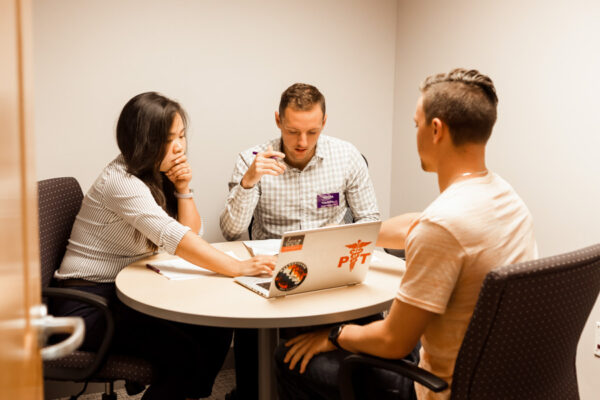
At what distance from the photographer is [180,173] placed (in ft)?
7.73

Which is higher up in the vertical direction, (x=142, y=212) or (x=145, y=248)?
(x=142, y=212)

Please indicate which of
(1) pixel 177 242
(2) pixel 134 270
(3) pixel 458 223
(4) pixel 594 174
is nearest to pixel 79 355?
(2) pixel 134 270

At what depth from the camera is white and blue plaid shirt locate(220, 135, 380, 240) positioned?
272 cm

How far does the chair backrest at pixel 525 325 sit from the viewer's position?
3.71 ft

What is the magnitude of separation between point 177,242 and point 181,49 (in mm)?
1489

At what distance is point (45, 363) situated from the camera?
6.03ft

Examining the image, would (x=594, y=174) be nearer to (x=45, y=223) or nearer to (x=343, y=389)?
(x=343, y=389)

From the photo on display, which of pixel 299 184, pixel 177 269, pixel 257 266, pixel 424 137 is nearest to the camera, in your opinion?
pixel 424 137

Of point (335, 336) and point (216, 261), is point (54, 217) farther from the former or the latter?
point (335, 336)

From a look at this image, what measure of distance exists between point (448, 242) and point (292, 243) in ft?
1.52

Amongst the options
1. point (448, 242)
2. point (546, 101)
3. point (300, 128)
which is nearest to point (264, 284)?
point (448, 242)

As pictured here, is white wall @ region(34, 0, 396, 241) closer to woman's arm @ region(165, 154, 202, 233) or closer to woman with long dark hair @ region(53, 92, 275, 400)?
woman's arm @ region(165, 154, 202, 233)

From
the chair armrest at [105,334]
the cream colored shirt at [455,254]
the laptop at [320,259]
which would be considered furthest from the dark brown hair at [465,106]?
the chair armrest at [105,334]

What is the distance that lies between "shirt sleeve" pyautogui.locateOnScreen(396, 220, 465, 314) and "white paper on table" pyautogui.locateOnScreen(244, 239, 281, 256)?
2.88 ft
